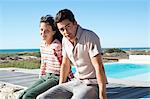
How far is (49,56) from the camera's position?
2875 mm

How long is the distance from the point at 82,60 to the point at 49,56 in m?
0.72

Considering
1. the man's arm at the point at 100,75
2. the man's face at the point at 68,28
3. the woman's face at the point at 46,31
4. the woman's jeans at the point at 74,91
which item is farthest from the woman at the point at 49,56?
the man's arm at the point at 100,75

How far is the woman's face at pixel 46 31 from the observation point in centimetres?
280

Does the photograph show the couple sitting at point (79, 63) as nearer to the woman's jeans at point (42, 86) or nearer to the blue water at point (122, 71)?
the woman's jeans at point (42, 86)

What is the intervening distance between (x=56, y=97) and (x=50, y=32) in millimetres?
770

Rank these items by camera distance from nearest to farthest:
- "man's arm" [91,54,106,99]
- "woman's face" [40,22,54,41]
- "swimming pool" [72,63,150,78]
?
1. "man's arm" [91,54,106,99]
2. "woman's face" [40,22,54,41]
3. "swimming pool" [72,63,150,78]

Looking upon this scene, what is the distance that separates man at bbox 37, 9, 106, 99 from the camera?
84.0 inches

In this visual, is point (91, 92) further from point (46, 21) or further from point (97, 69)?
point (46, 21)

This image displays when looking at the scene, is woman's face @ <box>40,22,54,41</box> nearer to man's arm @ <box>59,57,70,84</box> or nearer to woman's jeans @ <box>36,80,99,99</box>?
man's arm @ <box>59,57,70,84</box>

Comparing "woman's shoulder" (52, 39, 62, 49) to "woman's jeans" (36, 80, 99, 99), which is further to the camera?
"woman's shoulder" (52, 39, 62, 49)

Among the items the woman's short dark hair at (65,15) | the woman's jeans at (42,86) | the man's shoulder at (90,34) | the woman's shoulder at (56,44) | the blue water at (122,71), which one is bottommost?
the blue water at (122,71)

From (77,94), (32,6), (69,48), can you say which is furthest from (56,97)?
(32,6)

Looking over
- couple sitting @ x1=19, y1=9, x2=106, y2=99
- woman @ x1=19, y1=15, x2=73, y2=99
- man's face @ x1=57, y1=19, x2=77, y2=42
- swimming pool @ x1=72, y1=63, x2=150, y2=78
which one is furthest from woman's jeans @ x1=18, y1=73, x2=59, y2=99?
swimming pool @ x1=72, y1=63, x2=150, y2=78

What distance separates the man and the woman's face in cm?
51
